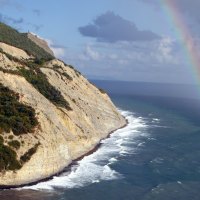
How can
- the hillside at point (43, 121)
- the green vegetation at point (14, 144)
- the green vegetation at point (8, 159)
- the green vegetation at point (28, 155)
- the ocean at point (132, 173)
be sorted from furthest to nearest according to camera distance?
the green vegetation at point (14, 144), the hillside at point (43, 121), the green vegetation at point (28, 155), the green vegetation at point (8, 159), the ocean at point (132, 173)

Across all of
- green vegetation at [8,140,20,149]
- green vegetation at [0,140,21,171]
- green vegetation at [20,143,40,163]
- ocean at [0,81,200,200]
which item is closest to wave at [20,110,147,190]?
ocean at [0,81,200,200]

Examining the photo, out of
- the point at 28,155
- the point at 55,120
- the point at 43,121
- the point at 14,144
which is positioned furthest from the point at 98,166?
the point at 14,144

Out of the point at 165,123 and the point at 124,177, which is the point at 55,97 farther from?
the point at 165,123

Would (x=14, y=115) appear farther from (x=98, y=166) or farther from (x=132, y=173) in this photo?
(x=132, y=173)

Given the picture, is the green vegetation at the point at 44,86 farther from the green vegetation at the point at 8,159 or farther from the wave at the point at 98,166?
the green vegetation at the point at 8,159

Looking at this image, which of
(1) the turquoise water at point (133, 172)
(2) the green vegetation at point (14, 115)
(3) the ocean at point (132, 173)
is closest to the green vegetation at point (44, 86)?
(3) the ocean at point (132, 173)

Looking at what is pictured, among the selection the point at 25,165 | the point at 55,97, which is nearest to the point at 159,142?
the point at 55,97

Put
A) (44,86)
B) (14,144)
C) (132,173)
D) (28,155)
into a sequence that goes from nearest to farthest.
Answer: (28,155)
(14,144)
(132,173)
(44,86)
